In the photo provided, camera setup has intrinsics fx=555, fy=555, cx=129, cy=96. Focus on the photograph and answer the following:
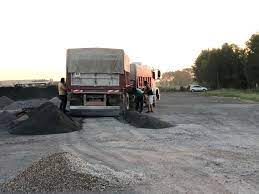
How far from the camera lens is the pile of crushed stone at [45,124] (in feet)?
65.5

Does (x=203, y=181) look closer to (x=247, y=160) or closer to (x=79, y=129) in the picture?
(x=247, y=160)

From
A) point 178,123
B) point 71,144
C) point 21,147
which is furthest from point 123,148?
point 178,123

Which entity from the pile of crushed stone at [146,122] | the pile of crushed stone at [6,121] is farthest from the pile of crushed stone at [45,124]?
the pile of crushed stone at [146,122]

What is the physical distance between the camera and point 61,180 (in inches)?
364

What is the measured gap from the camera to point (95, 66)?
2764 cm

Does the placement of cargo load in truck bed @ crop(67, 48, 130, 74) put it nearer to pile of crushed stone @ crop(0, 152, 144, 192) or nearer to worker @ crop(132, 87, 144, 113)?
worker @ crop(132, 87, 144, 113)

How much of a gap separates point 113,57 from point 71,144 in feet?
41.2

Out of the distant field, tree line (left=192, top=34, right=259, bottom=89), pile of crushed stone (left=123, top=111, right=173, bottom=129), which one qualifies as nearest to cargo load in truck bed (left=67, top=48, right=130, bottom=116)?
pile of crushed stone (left=123, top=111, right=173, bottom=129)

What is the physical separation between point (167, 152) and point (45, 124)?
779cm

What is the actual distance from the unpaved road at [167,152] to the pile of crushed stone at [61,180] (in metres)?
0.65

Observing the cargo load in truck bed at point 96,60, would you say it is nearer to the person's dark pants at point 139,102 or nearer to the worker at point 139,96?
the worker at point 139,96

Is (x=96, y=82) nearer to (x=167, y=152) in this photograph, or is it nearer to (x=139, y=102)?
(x=139, y=102)

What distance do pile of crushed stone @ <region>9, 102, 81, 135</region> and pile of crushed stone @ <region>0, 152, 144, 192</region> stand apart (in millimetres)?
9879

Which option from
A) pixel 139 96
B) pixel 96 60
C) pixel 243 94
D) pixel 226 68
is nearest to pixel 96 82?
pixel 96 60
